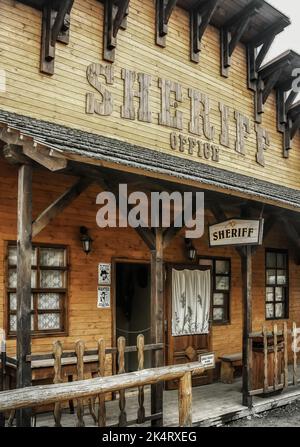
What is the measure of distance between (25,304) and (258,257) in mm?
7741

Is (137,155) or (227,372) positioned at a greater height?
(137,155)

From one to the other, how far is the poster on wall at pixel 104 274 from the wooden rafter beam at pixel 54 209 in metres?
2.50

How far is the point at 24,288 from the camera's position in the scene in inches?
230

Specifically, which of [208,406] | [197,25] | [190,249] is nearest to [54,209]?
[208,406]

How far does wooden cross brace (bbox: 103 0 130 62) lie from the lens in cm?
975

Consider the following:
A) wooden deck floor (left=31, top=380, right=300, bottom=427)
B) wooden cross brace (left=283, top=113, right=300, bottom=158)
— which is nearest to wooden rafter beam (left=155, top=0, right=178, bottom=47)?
wooden cross brace (left=283, top=113, right=300, bottom=158)

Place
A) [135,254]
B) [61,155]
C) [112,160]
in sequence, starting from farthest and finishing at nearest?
[135,254], [112,160], [61,155]

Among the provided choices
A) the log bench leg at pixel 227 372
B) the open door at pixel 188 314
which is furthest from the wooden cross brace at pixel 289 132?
the log bench leg at pixel 227 372

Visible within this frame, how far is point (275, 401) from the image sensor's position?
357 inches

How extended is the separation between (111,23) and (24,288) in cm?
601

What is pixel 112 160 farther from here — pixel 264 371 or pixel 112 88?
pixel 264 371

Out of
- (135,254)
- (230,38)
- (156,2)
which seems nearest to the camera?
(135,254)

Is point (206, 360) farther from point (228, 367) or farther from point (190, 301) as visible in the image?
point (228, 367)
